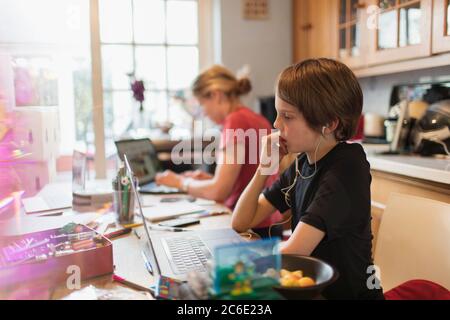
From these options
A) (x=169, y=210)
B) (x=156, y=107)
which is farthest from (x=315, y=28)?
(x=169, y=210)

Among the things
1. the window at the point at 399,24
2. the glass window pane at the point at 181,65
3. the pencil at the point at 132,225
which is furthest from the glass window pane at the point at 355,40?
the pencil at the point at 132,225

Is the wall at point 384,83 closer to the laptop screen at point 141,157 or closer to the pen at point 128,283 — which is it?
the laptop screen at point 141,157

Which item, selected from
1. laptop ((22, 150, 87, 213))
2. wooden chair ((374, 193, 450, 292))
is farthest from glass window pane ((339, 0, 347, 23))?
laptop ((22, 150, 87, 213))

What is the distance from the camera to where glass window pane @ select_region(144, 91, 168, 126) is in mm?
3410

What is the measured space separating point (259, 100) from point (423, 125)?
4.61 feet

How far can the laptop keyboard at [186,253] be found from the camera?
1122 millimetres

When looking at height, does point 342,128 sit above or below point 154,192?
above

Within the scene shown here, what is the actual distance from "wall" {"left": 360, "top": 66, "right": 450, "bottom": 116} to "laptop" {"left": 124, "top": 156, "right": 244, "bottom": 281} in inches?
63.6

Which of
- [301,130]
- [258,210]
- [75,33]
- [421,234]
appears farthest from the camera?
[75,33]

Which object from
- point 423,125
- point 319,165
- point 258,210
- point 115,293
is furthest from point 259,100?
point 115,293

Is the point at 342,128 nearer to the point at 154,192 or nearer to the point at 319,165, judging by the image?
the point at 319,165

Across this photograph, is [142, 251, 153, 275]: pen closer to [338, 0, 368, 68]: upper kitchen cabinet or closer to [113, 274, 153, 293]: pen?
[113, 274, 153, 293]: pen
